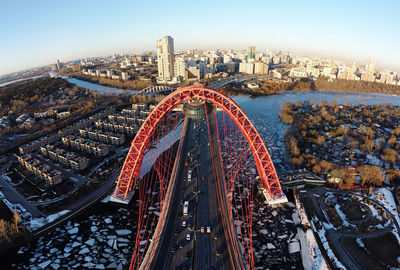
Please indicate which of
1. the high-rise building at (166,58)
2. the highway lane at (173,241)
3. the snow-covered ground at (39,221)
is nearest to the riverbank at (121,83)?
the high-rise building at (166,58)

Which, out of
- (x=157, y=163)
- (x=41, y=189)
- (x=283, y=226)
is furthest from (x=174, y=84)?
(x=283, y=226)

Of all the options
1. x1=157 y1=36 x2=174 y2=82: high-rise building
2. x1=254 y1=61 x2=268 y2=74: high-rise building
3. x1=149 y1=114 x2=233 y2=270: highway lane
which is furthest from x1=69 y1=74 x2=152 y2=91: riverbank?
x1=149 y1=114 x2=233 y2=270: highway lane

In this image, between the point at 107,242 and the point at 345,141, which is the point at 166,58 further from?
the point at 107,242

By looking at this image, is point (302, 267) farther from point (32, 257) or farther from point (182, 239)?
point (32, 257)

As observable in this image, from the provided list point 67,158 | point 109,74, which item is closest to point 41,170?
point 67,158

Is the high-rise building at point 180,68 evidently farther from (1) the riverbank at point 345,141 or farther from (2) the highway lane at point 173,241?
(2) the highway lane at point 173,241
